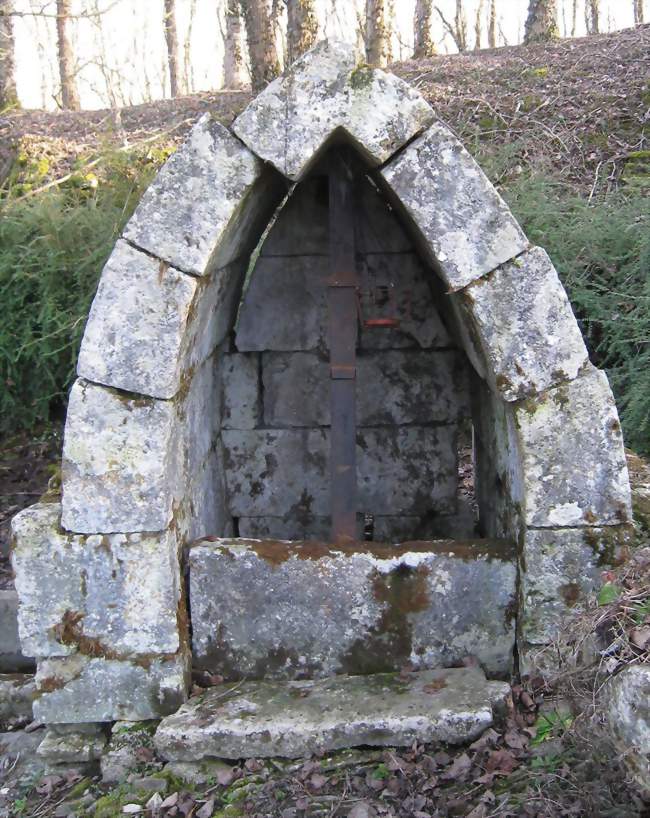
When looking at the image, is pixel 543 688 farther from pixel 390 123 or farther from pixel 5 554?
pixel 5 554

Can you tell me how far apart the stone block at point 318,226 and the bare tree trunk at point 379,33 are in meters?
8.06

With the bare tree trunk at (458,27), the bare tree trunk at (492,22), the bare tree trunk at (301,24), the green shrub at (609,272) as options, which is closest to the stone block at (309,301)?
the green shrub at (609,272)

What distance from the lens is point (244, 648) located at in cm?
288

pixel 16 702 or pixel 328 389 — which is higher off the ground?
pixel 328 389

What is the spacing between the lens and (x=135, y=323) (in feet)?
8.25

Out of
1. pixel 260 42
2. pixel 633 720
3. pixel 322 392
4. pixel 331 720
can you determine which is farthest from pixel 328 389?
pixel 260 42

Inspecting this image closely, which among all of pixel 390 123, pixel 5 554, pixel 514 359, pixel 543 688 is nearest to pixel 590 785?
pixel 543 688

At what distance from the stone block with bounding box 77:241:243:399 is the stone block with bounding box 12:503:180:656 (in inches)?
20.5

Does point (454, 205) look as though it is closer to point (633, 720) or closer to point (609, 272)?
point (633, 720)

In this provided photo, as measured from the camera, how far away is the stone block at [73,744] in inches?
107

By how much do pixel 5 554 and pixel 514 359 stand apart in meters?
3.77

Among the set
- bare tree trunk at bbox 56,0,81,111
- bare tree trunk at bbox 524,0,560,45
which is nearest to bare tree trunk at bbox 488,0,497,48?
bare tree trunk at bbox 524,0,560,45

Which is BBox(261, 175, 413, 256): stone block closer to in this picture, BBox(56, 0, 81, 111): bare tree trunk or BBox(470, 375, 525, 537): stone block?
BBox(470, 375, 525, 537): stone block

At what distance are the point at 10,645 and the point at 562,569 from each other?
9.48ft
